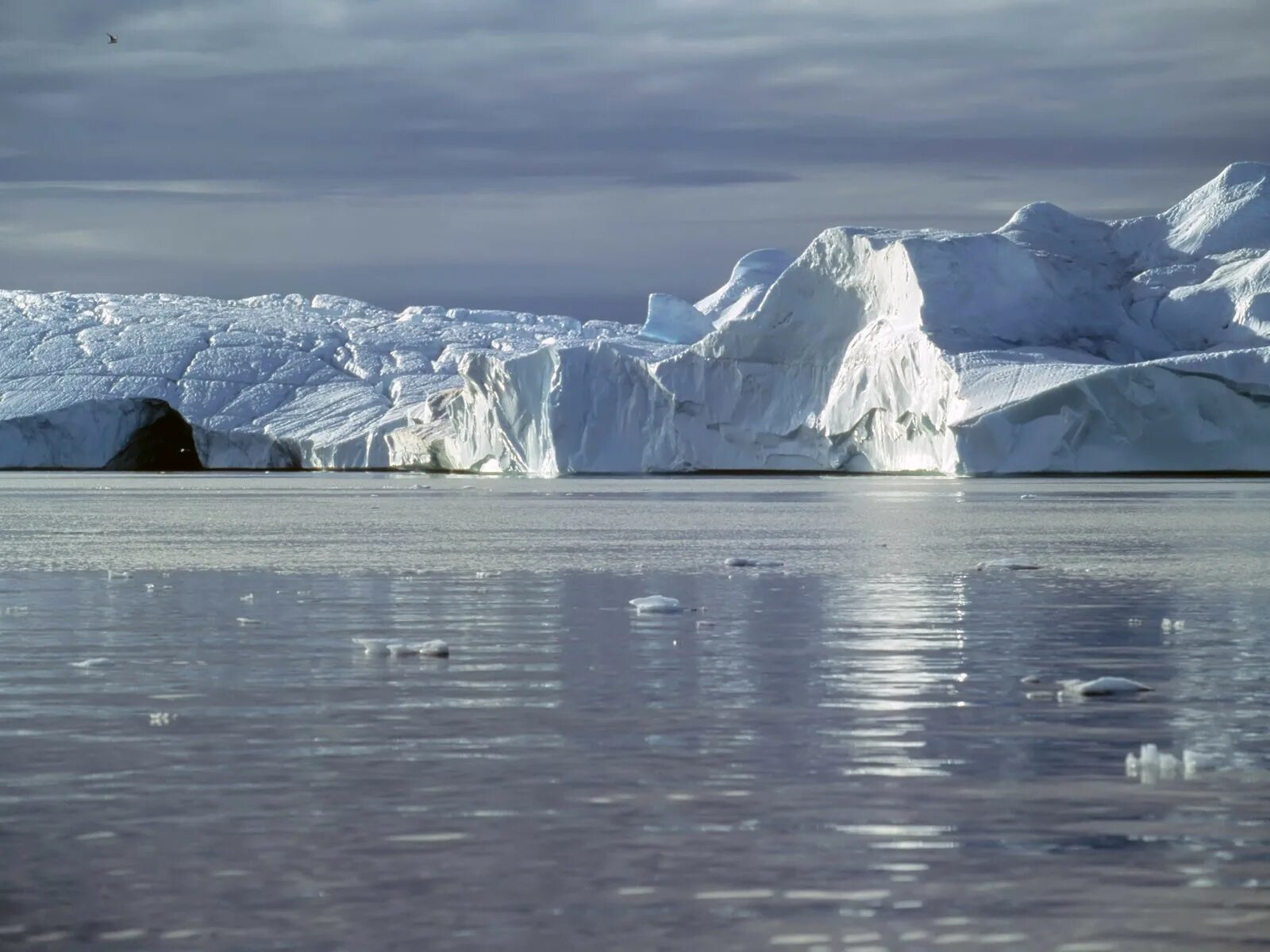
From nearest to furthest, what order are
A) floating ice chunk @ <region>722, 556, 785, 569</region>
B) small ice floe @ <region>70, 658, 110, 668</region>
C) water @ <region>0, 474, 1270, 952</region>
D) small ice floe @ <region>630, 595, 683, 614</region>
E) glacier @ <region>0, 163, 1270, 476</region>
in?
water @ <region>0, 474, 1270, 952</region> → small ice floe @ <region>70, 658, 110, 668</region> → small ice floe @ <region>630, 595, 683, 614</region> → floating ice chunk @ <region>722, 556, 785, 569</region> → glacier @ <region>0, 163, 1270, 476</region>

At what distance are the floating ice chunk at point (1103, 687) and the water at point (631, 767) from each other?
0.21 metres

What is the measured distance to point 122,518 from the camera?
36938 millimetres

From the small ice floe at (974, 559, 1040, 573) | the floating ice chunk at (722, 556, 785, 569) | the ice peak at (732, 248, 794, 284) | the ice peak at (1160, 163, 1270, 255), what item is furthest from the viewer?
the ice peak at (732, 248, 794, 284)

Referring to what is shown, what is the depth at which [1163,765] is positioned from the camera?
6.84 m

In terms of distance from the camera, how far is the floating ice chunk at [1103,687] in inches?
354

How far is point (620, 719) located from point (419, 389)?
11129 centimetres

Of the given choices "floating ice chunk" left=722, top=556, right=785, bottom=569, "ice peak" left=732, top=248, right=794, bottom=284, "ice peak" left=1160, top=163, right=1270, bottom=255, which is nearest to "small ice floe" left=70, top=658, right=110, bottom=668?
"floating ice chunk" left=722, top=556, right=785, bottom=569

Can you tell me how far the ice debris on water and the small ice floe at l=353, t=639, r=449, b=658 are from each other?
4.97 metres

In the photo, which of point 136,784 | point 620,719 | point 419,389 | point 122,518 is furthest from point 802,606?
point 419,389

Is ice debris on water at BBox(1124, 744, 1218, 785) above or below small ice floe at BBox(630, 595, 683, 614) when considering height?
below

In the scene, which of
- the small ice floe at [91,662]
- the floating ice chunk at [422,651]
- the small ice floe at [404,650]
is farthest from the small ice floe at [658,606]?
the small ice floe at [91,662]

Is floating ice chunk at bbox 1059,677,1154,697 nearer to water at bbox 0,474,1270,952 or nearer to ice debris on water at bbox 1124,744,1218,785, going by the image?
water at bbox 0,474,1270,952

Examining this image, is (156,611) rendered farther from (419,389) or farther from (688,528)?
(419,389)

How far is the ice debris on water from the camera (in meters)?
6.71
